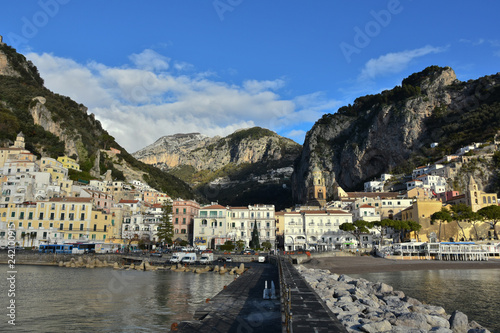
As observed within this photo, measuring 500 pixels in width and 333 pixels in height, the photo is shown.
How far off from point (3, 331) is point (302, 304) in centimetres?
1287

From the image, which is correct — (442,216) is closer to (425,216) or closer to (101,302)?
(425,216)

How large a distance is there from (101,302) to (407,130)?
123m

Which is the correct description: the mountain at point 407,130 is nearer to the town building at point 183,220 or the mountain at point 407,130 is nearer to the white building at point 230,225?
the white building at point 230,225

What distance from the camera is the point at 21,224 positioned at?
6219 centimetres

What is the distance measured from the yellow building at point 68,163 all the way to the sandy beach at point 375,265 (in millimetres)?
70558

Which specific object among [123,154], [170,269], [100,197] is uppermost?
[123,154]

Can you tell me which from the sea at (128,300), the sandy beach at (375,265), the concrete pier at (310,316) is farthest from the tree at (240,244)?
the concrete pier at (310,316)

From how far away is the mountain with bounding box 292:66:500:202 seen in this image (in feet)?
386

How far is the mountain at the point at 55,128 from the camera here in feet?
326

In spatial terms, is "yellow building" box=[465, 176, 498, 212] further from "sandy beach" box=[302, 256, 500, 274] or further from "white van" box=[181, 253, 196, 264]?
"white van" box=[181, 253, 196, 264]

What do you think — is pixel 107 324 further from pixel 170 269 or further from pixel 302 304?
pixel 170 269

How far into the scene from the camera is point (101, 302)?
2291 centimetres

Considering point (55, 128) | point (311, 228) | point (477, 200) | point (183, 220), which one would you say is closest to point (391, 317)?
point (311, 228)

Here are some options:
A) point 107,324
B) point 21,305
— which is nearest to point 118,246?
point 21,305
